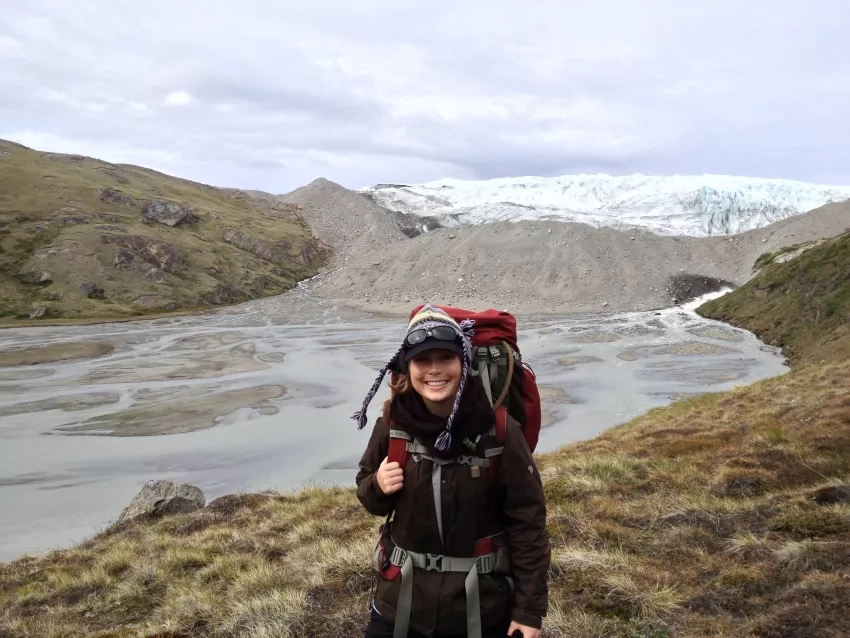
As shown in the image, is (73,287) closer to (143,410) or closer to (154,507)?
(143,410)

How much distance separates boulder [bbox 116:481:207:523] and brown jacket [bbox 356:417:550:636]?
1125cm

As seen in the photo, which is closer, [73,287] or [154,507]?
[154,507]

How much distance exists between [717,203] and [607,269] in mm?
111284

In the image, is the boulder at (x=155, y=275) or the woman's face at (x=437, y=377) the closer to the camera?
the woman's face at (x=437, y=377)

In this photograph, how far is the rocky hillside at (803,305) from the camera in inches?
1199

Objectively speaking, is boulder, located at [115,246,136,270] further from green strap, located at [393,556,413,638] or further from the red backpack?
green strap, located at [393,556,413,638]

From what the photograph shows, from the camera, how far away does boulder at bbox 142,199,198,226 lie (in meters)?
100

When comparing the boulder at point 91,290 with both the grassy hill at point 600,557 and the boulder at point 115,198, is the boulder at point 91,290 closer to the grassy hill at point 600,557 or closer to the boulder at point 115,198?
the boulder at point 115,198

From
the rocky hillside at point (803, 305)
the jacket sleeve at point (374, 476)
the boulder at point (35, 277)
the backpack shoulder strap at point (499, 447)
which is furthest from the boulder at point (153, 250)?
the backpack shoulder strap at point (499, 447)

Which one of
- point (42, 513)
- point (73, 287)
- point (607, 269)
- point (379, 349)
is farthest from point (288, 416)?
point (73, 287)

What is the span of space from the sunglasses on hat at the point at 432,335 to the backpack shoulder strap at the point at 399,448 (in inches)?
19.1

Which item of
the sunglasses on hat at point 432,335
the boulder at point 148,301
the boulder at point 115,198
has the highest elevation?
the boulder at point 115,198

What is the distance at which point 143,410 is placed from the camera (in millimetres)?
24406

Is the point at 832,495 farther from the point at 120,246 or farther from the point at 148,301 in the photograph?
the point at 120,246
